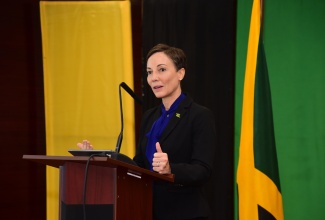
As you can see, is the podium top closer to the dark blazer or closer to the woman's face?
the dark blazer

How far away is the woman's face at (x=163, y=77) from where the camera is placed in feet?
7.50

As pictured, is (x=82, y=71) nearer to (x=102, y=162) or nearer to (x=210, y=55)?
(x=210, y=55)

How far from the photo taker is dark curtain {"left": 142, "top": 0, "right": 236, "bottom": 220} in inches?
144

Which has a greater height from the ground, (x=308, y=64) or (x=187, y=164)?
(x=308, y=64)

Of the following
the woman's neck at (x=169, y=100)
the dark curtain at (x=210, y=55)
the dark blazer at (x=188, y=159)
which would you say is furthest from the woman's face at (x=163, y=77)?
the dark curtain at (x=210, y=55)

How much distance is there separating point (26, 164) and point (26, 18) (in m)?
1.32

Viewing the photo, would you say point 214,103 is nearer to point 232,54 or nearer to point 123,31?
point 232,54

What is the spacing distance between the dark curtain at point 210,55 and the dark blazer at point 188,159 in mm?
1494

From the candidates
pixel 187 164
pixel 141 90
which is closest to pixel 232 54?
pixel 141 90

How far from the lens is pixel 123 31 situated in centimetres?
378

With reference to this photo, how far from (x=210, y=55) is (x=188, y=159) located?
171 centimetres

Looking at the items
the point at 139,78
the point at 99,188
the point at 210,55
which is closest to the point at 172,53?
the point at 99,188

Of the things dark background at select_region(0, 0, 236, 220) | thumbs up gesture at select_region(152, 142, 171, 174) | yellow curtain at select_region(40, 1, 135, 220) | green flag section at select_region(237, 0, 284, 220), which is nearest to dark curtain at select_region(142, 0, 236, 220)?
dark background at select_region(0, 0, 236, 220)

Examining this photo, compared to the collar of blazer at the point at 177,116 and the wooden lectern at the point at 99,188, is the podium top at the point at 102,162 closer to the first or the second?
the wooden lectern at the point at 99,188
